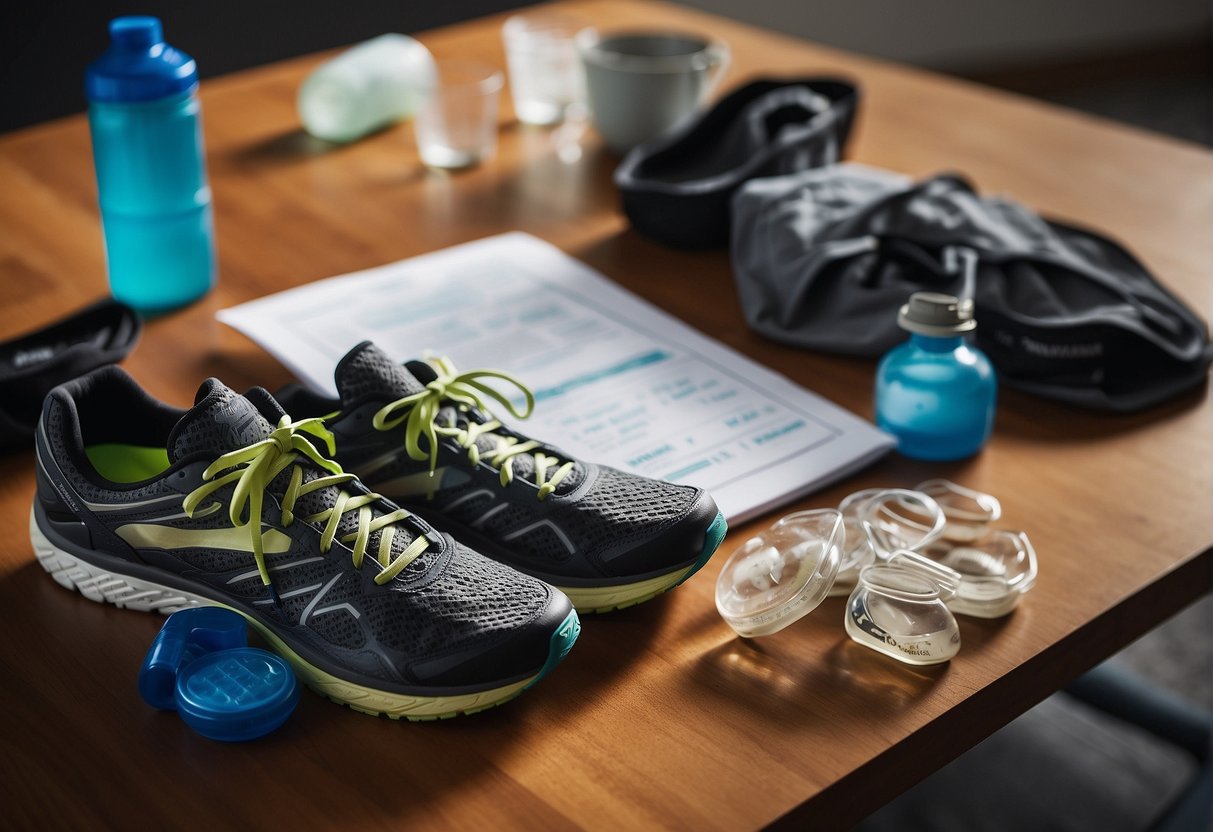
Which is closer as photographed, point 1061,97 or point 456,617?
point 456,617

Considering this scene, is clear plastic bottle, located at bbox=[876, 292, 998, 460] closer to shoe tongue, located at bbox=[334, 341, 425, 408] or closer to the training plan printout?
the training plan printout

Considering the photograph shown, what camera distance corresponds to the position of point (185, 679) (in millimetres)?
585

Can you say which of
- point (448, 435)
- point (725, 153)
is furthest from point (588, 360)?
point (725, 153)

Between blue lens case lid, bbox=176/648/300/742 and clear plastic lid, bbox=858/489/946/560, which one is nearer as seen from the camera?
blue lens case lid, bbox=176/648/300/742

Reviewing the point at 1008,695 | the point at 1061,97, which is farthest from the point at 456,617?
the point at 1061,97

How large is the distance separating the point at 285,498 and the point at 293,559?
3cm

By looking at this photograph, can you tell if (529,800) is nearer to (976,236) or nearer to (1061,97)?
(976,236)

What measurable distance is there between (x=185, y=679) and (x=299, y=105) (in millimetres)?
880

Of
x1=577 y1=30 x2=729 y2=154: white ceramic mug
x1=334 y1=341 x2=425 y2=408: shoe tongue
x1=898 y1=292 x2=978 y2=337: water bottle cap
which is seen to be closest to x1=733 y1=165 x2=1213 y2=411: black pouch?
x1=898 y1=292 x2=978 y2=337: water bottle cap

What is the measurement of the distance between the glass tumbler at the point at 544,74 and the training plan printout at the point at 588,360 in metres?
0.29

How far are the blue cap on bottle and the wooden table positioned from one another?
7.1 inches

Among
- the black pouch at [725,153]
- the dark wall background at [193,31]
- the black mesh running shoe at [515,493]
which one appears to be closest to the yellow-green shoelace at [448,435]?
the black mesh running shoe at [515,493]

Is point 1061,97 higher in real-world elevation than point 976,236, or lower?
lower

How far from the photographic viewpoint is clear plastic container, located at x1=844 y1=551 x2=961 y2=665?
63 centimetres
